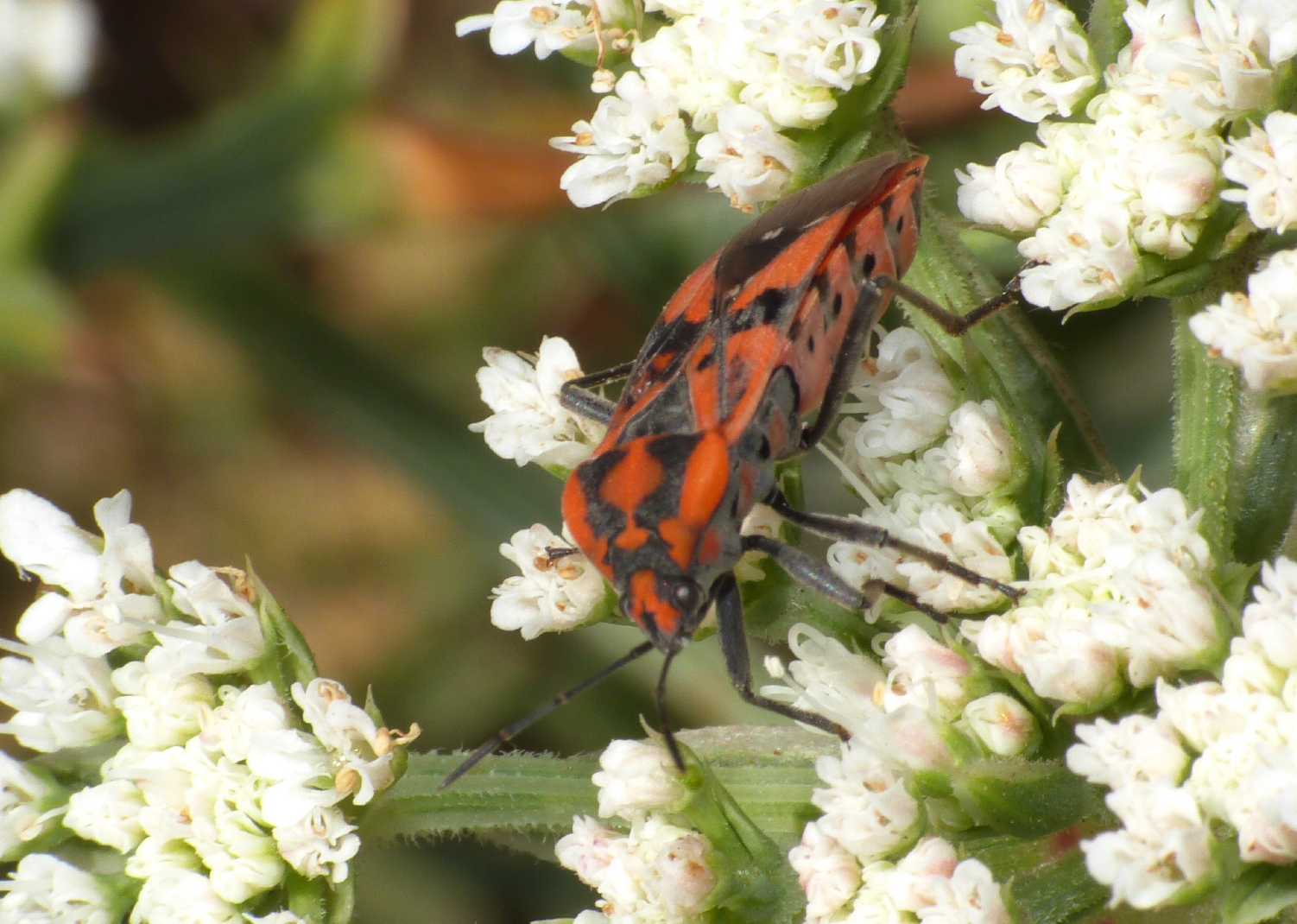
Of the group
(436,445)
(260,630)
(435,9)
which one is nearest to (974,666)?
(260,630)

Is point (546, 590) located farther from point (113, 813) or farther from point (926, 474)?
point (113, 813)

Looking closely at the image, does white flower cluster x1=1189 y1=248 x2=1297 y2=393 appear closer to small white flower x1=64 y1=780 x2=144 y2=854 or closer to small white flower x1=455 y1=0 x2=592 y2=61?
small white flower x1=455 y1=0 x2=592 y2=61

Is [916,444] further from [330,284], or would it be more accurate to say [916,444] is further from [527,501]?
[330,284]

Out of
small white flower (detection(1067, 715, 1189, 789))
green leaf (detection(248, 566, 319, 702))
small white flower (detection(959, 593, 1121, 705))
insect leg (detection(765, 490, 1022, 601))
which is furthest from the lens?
green leaf (detection(248, 566, 319, 702))

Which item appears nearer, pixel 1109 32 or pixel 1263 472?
pixel 1263 472

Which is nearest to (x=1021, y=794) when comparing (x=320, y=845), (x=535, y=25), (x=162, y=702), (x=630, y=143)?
(x=320, y=845)

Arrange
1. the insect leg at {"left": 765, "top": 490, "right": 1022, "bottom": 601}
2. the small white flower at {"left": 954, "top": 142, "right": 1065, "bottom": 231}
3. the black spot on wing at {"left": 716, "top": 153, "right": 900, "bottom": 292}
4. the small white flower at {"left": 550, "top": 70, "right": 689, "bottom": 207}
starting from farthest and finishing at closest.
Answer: the small white flower at {"left": 550, "top": 70, "right": 689, "bottom": 207}
the black spot on wing at {"left": 716, "top": 153, "right": 900, "bottom": 292}
the small white flower at {"left": 954, "top": 142, "right": 1065, "bottom": 231}
the insect leg at {"left": 765, "top": 490, "right": 1022, "bottom": 601}

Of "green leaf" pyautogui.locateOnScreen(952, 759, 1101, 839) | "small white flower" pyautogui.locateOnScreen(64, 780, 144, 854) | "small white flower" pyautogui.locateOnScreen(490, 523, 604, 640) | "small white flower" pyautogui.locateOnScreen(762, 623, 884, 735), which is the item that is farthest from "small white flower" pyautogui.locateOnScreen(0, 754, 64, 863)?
"green leaf" pyautogui.locateOnScreen(952, 759, 1101, 839)

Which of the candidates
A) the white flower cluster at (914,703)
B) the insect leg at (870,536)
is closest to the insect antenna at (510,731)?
the white flower cluster at (914,703)
